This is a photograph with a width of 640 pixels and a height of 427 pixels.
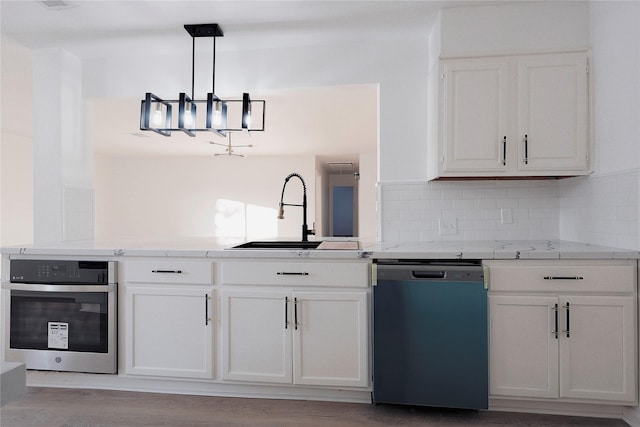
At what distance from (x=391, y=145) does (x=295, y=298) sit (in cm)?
130

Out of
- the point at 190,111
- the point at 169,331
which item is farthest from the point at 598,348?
the point at 190,111

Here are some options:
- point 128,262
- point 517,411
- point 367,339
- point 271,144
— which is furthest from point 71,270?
point 271,144

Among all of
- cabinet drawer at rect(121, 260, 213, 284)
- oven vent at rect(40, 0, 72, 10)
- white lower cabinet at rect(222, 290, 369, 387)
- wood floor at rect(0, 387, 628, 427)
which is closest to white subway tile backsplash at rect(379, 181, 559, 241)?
white lower cabinet at rect(222, 290, 369, 387)

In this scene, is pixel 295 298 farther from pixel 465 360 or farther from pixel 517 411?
pixel 517 411

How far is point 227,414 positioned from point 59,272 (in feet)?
4.25

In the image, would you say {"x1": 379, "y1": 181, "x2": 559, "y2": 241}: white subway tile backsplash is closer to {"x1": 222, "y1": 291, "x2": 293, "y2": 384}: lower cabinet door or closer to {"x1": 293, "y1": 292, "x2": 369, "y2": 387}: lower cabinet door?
{"x1": 293, "y1": 292, "x2": 369, "y2": 387}: lower cabinet door

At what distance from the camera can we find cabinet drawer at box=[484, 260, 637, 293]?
80.4 inches

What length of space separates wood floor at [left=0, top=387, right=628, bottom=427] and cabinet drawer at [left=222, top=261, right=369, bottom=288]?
27.1 inches

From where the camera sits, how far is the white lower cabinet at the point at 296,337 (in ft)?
7.33

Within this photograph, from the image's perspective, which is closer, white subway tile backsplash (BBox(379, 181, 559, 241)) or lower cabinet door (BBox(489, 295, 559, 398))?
lower cabinet door (BBox(489, 295, 559, 398))

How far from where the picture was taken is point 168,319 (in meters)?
2.36

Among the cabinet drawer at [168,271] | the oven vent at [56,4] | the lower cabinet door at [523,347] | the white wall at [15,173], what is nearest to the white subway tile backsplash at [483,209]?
the lower cabinet door at [523,347]

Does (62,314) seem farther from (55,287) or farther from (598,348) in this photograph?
(598,348)

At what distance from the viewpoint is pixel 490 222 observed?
2.79 m
